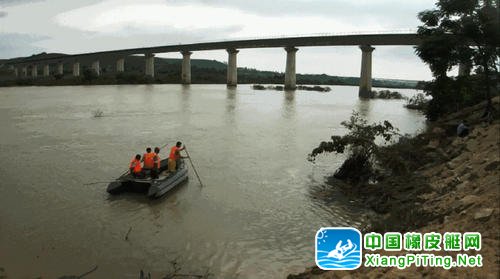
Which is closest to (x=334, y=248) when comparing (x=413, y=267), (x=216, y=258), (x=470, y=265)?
(x=413, y=267)

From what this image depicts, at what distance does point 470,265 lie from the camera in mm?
6898

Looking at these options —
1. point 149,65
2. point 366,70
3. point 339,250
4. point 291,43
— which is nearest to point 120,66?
point 149,65

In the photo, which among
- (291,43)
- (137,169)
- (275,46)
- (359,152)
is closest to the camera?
(137,169)

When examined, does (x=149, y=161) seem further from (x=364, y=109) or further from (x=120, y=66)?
(x=120, y=66)

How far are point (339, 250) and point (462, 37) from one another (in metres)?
13.5

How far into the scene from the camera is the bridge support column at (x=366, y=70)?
246 ft

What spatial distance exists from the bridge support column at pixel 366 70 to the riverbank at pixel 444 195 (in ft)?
186

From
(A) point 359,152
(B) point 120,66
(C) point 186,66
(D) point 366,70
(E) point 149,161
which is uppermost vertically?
(B) point 120,66

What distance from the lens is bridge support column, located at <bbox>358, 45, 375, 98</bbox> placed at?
246ft

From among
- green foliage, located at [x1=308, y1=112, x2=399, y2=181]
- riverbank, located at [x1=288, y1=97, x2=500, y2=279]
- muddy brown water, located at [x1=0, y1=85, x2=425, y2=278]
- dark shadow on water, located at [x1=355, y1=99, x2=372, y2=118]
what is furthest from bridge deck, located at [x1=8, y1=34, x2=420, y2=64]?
riverbank, located at [x1=288, y1=97, x2=500, y2=279]

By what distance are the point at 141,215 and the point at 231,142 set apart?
49.4 ft

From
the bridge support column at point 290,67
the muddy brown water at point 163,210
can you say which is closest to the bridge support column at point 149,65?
the bridge support column at point 290,67

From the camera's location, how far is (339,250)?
8500mm

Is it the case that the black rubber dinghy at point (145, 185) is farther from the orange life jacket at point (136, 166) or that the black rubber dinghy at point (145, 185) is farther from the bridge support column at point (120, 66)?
the bridge support column at point (120, 66)
